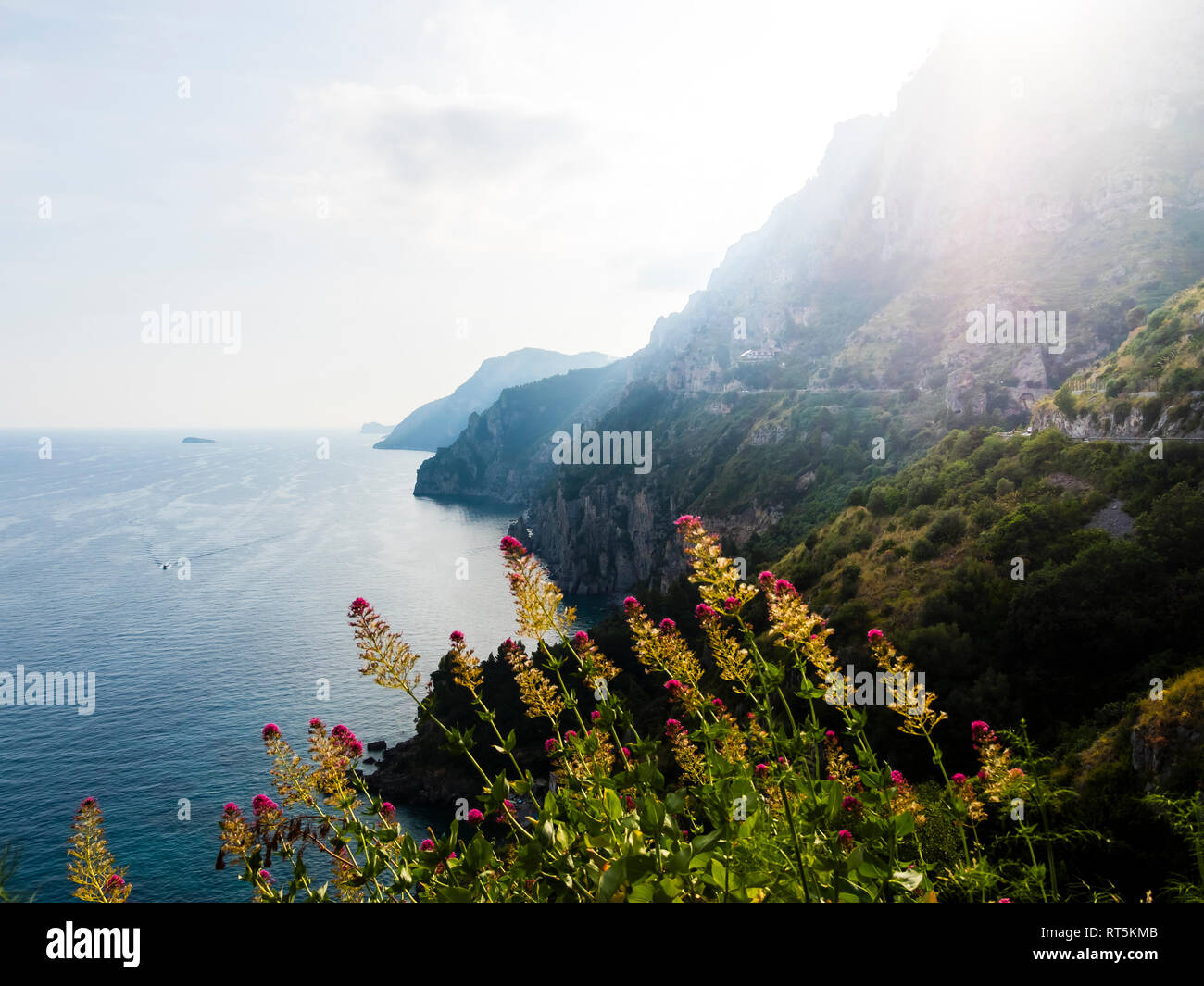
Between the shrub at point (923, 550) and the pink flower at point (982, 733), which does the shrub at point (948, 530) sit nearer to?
the shrub at point (923, 550)

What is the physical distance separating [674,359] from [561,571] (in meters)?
78.4

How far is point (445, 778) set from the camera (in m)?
56.1

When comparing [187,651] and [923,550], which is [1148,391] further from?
[187,651]

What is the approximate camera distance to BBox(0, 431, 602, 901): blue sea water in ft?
162
